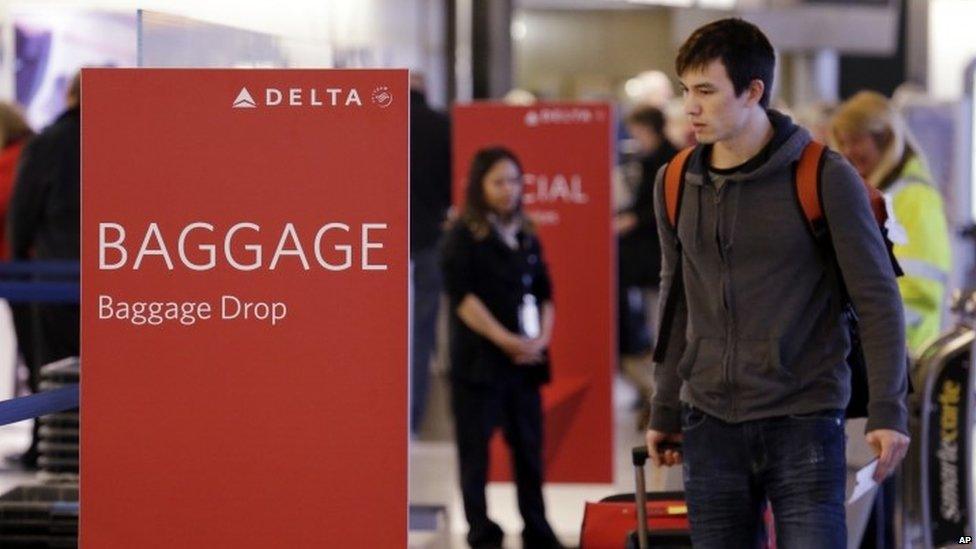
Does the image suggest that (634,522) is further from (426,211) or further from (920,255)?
(426,211)

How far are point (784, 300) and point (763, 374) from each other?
0.47 ft

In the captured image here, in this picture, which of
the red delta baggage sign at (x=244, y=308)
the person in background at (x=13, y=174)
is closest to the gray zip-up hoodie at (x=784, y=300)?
the red delta baggage sign at (x=244, y=308)

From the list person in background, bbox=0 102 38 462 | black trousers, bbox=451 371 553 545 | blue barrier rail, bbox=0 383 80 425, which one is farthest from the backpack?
person in background, bbox=0 102 38 462

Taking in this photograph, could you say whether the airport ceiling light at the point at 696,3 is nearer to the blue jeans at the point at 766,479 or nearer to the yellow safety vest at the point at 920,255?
the yellow safety vest at the point at 920,255

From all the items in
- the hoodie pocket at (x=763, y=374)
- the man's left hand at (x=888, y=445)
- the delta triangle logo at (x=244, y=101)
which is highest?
the delta triangle logo at (x=244, y=101)

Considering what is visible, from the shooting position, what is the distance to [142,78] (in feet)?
11.3

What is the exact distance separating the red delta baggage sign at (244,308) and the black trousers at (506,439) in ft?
10.6

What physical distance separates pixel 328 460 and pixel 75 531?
181cm

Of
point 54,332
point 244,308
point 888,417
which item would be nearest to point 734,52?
point 888,417

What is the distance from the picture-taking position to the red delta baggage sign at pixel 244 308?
3.42 m

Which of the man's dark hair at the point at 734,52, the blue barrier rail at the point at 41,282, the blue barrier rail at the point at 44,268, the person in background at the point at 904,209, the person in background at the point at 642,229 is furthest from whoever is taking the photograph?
the person in background at the point at 642,229

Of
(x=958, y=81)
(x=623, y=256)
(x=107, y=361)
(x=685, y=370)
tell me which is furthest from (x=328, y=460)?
(x=958, y=81)

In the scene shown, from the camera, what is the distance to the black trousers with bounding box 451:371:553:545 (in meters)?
6.71

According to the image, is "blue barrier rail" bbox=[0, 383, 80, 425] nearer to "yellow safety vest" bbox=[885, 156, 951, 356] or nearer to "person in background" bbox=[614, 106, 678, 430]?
"yellow safety vest" bbox=[885, 156, 951, 356]
